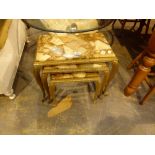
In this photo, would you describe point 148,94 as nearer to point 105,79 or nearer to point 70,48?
point 105,79

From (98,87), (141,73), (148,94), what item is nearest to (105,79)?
(98,87)

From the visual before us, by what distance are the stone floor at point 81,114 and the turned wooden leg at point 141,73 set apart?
0.10 metres

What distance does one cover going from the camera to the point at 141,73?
51.1 inches

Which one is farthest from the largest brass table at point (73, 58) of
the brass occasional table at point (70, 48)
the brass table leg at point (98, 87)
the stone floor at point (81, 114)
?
the stone floor at point (81, 114)

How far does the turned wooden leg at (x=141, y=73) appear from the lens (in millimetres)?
1198

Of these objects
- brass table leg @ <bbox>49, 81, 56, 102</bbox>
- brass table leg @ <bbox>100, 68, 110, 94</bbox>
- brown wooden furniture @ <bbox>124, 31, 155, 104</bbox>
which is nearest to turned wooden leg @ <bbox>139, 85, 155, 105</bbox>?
brown wooden furniture @ <bbox>124, 31, 155, 104</bbox>

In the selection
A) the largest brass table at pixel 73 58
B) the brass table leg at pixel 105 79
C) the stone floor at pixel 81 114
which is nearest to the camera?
the largest brass table at pixel 73 58

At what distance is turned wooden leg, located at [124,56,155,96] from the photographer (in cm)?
120

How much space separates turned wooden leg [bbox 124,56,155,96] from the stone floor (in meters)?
0.10

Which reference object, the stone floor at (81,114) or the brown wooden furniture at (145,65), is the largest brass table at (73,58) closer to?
the brown wooden furniture at (145,65)

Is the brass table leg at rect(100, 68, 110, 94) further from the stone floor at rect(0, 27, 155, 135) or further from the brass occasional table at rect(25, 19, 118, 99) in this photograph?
the stone floor at rect(0, 27, 155, 135)
